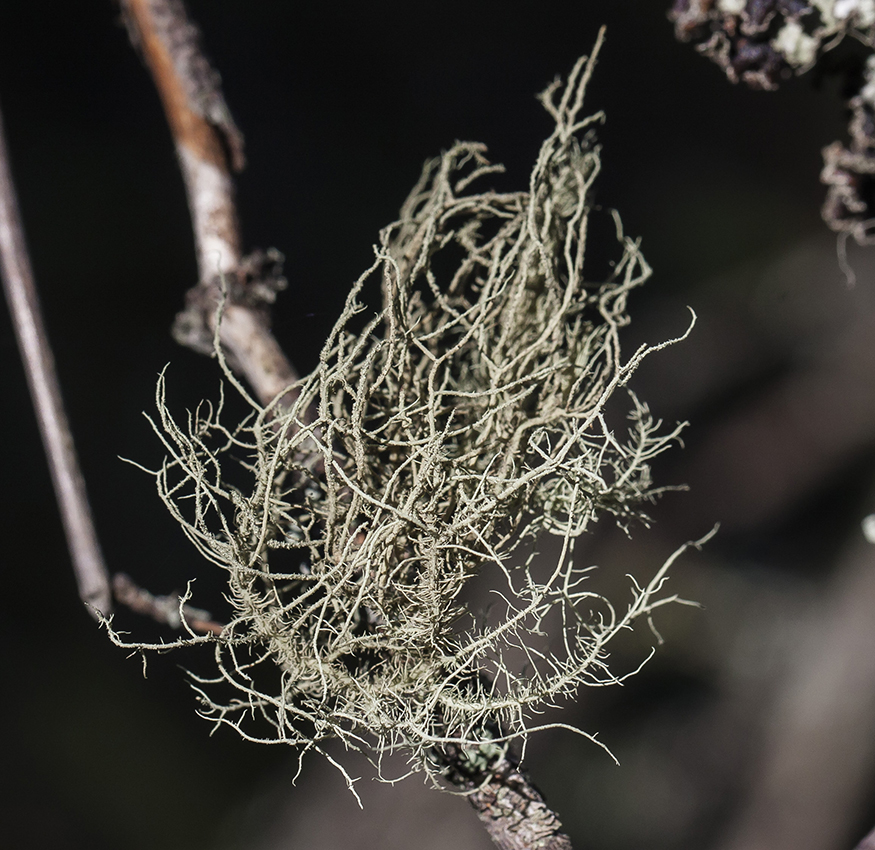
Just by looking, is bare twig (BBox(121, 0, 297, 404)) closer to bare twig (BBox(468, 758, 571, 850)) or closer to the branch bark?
the branch bark

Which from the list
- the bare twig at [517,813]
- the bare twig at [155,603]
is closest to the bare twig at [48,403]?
the bare twig at [155,603]

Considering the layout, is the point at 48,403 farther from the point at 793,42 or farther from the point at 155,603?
the point at 793,42

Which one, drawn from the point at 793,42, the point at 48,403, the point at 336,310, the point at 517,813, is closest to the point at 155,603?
the point at 48,403

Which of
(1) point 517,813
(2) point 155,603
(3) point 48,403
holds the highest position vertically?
(3) point 48,403

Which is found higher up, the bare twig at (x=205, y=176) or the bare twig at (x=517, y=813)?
the bare twig at (x=205, y=176)

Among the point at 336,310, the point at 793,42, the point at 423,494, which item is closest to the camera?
the point at 423,494

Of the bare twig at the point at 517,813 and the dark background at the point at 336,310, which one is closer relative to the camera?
the bare twig at the point at 517,813

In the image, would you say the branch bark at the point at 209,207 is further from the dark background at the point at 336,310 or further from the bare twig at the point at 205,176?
the dark background at the point at 336,310
